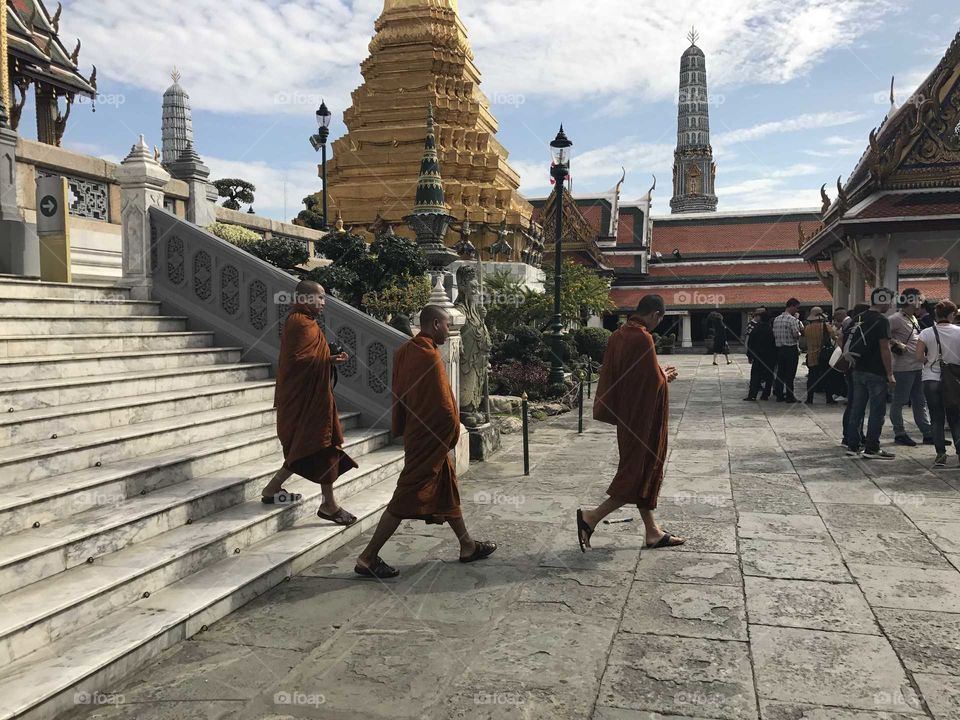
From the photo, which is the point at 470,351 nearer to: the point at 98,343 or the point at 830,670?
the point at 98,343

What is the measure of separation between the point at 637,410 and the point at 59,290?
5.92 m

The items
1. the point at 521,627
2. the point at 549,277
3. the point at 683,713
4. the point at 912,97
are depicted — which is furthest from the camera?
the point at 549,277

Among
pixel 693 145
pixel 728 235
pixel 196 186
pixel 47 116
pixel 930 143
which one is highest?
pixel 693 145

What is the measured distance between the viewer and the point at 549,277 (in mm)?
23188

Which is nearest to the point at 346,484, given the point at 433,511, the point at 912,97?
the point at 433,511

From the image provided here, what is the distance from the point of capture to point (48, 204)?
27.6 feet

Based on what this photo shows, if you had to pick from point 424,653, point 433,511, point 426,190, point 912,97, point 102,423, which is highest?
point 912,97

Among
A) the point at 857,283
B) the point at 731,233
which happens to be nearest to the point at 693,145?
the point at 731,233

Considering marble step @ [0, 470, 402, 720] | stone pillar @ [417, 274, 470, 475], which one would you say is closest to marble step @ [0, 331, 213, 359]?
stone pillar @ [417, 274, 470, 475]

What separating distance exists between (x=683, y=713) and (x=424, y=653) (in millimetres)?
1284

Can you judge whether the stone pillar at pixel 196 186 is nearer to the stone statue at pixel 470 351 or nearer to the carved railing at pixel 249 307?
the carved railing at pixel 249 307

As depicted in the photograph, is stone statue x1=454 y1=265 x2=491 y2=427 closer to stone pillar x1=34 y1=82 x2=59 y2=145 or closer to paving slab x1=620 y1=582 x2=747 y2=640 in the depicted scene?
paving slab x1=620 y1=582 x2=747 y2=640

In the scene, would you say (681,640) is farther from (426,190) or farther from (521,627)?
(426,190)

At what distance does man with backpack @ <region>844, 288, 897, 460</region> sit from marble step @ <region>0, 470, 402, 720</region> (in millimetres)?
6346
